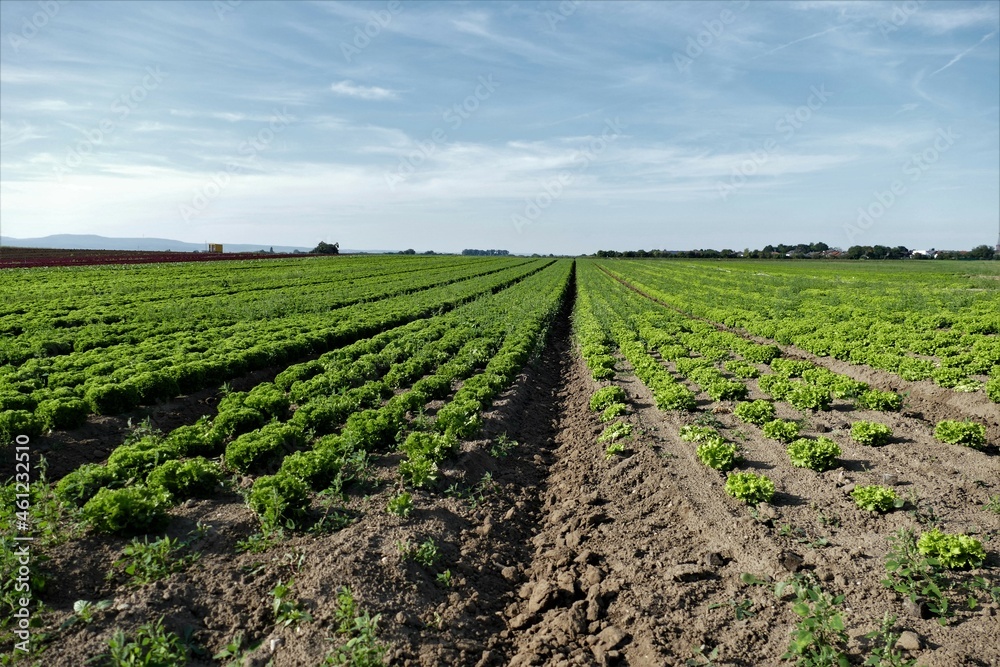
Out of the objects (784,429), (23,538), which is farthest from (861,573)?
(23,538)

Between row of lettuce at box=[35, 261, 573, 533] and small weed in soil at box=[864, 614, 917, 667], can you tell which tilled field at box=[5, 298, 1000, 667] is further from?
row of lettuce at box=[35, 261, 573, 533]

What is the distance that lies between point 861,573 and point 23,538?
9.40m

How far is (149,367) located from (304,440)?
6350 millimetres

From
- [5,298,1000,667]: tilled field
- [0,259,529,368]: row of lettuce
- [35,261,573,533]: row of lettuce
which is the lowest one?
[5,298,1000,667]: tilled field

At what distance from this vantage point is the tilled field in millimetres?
5066

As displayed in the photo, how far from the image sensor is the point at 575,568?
6.74 meters

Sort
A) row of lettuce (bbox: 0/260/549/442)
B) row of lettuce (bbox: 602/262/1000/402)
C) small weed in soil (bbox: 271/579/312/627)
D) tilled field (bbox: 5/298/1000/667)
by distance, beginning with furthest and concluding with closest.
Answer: row of lettuce (bbox: 602/262/1000/402) < row of lettuce (bbox: 0/260/549/442) < small weed in soil (bbox: 271/579/312/627) < tilled field (bbox: 5/298/1000/667)

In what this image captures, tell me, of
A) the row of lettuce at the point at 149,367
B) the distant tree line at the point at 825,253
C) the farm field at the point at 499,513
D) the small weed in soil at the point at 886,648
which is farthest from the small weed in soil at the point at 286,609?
the distant tree line at the point at 825,253

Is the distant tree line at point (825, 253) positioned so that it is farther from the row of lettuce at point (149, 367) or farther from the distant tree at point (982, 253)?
the row of lettuce at point (149, 367)

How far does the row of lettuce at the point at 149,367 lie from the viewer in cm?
1010

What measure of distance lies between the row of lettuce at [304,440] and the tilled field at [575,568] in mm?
384

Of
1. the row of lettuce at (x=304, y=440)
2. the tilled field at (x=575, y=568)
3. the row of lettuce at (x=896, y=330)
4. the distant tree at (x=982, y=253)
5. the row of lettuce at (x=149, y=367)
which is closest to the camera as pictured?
the tilled field at (x=575, y=568)

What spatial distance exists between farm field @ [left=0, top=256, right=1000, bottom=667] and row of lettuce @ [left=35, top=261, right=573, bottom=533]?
53 millimetres

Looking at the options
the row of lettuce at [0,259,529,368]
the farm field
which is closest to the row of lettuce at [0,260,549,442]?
the farm field
